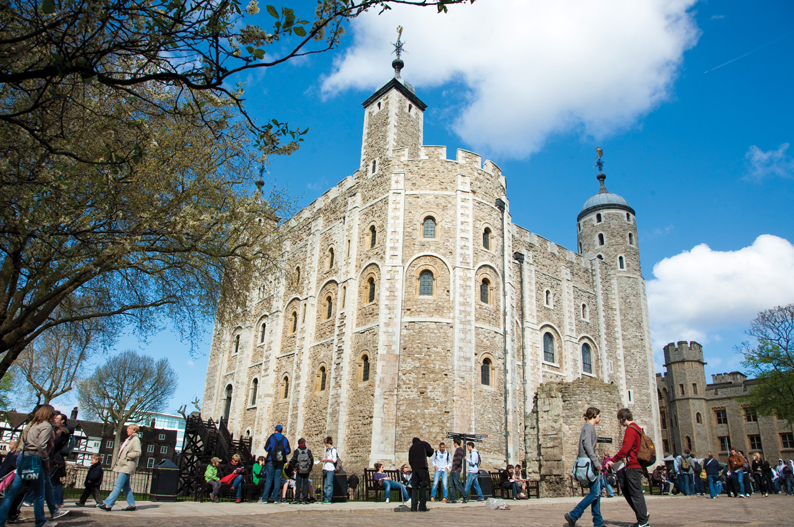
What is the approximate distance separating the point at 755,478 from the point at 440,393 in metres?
11.6

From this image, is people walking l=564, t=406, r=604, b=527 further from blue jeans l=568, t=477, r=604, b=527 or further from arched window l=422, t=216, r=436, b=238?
arched window l=422, t=216, r=436, b=238

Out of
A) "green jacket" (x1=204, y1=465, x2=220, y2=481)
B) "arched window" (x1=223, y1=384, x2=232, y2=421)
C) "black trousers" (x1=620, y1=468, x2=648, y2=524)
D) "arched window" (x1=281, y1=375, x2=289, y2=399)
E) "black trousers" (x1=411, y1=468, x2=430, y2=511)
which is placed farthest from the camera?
"arched window" (x1=223, y1=384, x2=232, y2=421)

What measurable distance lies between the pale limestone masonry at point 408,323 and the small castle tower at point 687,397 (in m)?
14.6

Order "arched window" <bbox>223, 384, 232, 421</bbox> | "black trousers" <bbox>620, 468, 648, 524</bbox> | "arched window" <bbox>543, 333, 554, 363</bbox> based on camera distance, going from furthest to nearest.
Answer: "arched window" <bbox>223, 384, 232, 421</bbox>, "arched window" <bbox>543, 333, 554, 363</bbox>, "black trousers" <bbox>620, 468, 648, 524</bbox>

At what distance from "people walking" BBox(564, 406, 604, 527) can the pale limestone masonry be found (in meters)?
9.40

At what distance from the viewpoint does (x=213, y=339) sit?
3206 centimetres

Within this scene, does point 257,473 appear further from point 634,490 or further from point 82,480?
point 82,480

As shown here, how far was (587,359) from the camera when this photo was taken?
29375mm

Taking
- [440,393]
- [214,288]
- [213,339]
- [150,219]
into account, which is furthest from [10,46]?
[213,339]

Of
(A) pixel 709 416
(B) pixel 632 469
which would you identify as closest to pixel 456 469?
(B) pixel 632 469

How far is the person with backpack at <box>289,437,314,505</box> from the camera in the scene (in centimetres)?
1128

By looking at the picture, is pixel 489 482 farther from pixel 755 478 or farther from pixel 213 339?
pixel 213 339

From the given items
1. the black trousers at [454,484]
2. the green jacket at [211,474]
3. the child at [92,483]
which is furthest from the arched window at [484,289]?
the child at [92,483]

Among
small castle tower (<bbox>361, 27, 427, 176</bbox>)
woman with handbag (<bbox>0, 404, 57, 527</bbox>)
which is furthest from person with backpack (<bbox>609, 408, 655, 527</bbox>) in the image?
small castle tower (<bbox>361, 27, 427, 176</bbox>)
